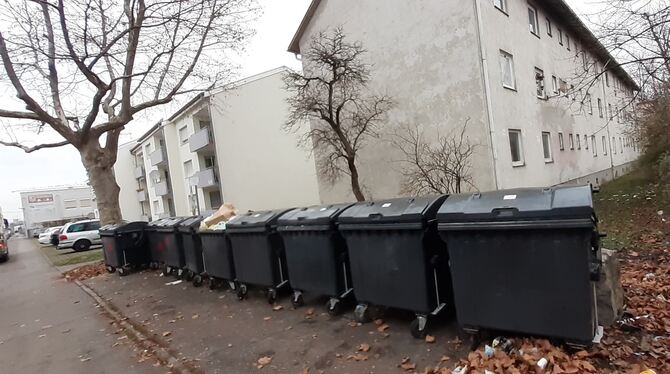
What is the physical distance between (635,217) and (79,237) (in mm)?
24823

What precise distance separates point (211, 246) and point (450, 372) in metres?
4.45

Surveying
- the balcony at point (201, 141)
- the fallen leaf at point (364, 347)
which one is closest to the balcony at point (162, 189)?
the balcony at point (201, 141)

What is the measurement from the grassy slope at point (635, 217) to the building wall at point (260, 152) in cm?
1557

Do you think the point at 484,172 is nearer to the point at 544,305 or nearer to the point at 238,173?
the point at 544,305

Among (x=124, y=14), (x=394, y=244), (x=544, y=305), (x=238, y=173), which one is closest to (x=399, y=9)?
(x=124, y=14)

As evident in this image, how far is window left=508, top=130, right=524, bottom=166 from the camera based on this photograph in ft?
43.2

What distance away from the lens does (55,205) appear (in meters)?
71.4

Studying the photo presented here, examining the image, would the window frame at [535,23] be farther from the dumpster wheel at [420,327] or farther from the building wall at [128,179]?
the building wall at [128,179]

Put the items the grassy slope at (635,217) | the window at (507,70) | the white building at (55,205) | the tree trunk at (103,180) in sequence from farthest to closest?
1. the white building at (55,205)
2. the tree trunk at (103,180)
3. the window at (507,70)
4. the grassy slope at (635,217)

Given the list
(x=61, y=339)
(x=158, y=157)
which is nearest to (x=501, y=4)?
(x=61, y=339)

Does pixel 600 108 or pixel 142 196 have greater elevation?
pixel 600 108

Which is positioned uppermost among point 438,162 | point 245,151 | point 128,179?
Answer: point 128,179

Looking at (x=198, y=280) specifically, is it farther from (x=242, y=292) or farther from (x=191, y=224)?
(x=242, y=292)

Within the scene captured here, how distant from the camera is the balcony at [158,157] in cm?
3709
